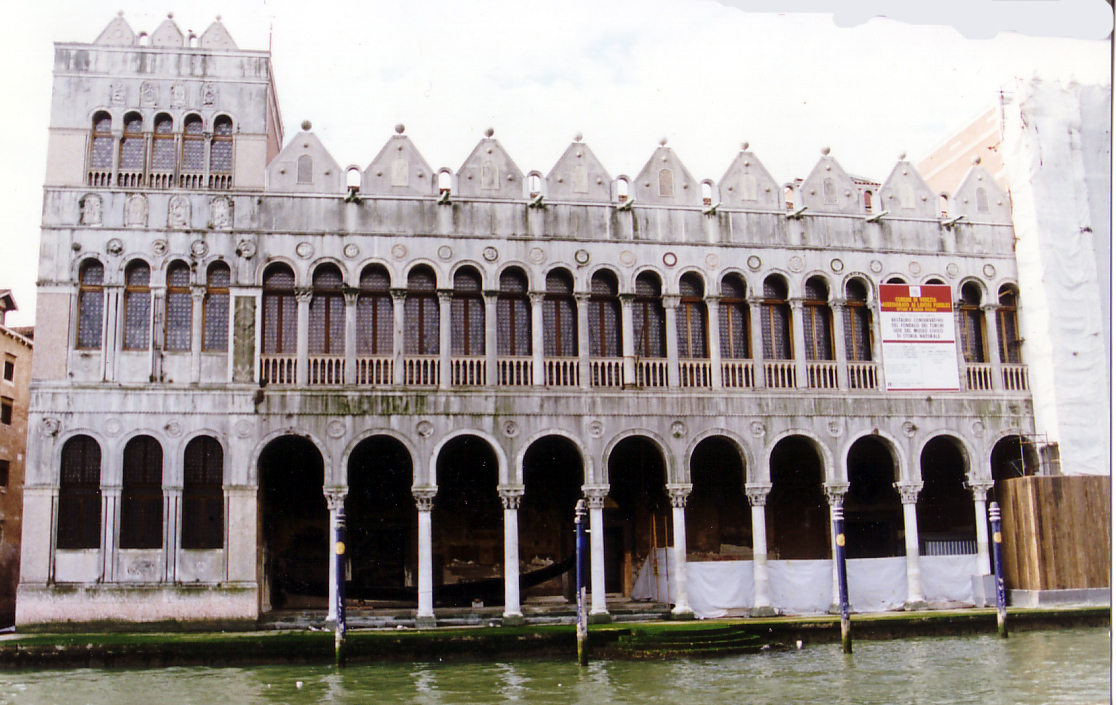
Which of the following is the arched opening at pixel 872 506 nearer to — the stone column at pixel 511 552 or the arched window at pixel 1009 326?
the arched window at pixel 1009 326

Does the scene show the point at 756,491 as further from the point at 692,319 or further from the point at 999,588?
the point at 999,588

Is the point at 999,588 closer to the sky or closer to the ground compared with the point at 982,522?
closer to the ground

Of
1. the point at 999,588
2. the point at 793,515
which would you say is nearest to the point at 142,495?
the point at 793,515

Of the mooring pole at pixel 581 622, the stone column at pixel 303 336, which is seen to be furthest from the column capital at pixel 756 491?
the stone column at pixel 303 336

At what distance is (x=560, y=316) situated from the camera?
850 inches

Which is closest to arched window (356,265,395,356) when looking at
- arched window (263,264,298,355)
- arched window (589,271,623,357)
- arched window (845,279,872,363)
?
arched window (263,264,298,355)

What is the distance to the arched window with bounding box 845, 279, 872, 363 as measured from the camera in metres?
22.5

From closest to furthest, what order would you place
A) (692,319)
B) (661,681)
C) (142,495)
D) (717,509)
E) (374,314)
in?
1. (661,681)
2. (142,495)
3. (374,314)
4. (692,319)
5. (717,509)

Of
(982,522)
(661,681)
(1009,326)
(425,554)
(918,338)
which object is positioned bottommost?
(661,681)

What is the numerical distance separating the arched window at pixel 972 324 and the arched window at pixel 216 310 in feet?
47.5

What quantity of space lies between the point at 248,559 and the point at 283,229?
19.7 ft

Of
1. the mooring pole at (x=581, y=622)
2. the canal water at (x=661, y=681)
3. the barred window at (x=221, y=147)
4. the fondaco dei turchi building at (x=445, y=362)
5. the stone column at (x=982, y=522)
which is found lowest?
the canal water at (x=661, y=681)

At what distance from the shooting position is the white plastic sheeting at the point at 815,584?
68.2 feet

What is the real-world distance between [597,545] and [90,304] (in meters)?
10.2
